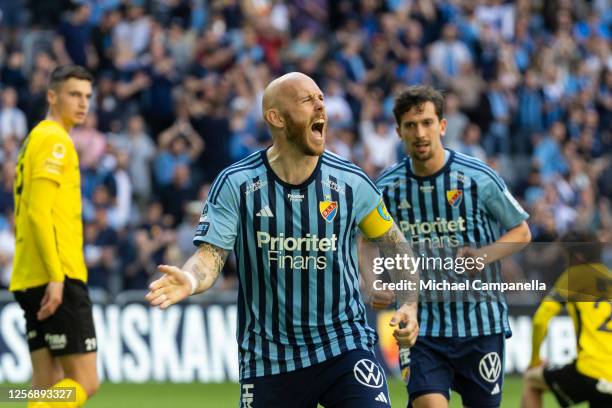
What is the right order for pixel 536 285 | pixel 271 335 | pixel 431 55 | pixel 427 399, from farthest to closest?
pixel 431 55 → pixel 536 285 → pixel 427 399 → pixel 271 335

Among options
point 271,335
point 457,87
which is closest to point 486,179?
point 271,335

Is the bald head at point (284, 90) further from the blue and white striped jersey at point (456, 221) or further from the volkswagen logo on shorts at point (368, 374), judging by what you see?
the blue and white striped jersey at point (456, 221)

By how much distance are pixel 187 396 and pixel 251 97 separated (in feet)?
20.2

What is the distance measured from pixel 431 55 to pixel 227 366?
7.61 meters

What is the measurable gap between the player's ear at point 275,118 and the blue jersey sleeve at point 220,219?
37cm

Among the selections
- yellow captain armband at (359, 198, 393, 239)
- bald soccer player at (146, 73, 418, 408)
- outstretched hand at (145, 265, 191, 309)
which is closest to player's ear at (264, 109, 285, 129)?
bald soccer player at (146, 73, 418, 408)

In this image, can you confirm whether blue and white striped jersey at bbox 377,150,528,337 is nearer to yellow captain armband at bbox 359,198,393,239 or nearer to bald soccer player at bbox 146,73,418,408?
yellow captain armband at bbox 359,198,393,239

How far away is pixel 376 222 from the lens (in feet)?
20.6

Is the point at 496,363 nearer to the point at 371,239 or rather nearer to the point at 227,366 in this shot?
the point at 371,239

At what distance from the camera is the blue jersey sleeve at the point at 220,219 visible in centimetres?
596

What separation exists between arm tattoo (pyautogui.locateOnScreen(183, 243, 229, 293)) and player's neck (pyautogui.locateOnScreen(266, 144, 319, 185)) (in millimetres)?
498

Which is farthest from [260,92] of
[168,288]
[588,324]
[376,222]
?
[168,288]

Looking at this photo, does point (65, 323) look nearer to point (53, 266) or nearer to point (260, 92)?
point (53, 266)

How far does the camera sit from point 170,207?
1661 centimetres
